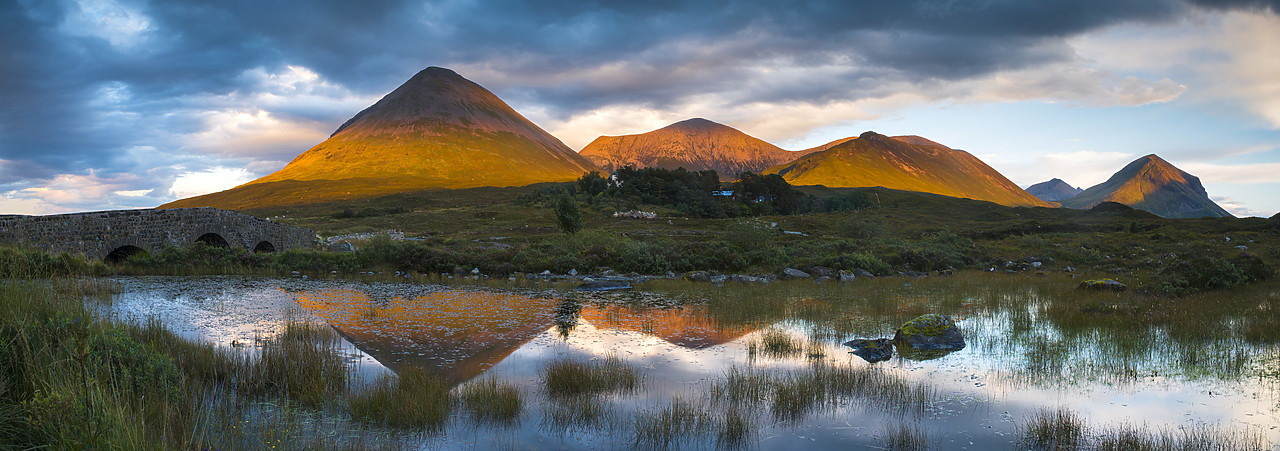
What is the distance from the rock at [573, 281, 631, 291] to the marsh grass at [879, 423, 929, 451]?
14.5m

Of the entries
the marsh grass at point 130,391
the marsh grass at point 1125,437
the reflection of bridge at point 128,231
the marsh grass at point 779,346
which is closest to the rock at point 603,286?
Answer: the marsh grass at point 779,346

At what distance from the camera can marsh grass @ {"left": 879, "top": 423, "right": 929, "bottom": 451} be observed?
6543 millimetres

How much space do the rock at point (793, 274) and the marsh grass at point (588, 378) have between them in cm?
1590

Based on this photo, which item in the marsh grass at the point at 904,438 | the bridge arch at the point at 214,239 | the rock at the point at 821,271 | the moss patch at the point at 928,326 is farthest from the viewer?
the bridge arch at the point at 214,239

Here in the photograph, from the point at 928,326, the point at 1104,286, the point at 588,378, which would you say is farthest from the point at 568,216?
the point at 588,378

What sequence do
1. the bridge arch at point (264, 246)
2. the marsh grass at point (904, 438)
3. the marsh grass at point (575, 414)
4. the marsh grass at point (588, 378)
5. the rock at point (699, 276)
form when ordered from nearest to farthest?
the marsh grass at point (904, 438)
the marsh grass at point (575, 414)
the marsh grass at point (588, 378)
the rock at point (699, 276)
the bridge arch at point (264, 246)

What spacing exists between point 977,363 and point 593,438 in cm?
742

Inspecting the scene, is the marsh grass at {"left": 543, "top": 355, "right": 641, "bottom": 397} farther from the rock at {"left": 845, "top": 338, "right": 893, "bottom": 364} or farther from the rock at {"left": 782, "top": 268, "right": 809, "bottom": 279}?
the rock at {"left": 782, "top": 268, "right": 809, "bottom": 279}

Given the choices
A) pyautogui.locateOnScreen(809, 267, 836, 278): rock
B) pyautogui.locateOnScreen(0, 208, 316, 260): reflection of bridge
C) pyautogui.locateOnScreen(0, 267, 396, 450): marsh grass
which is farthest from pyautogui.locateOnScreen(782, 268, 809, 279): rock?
pyautogui.locateOnScreen(0, 208, 316, 260): reflection of bridge

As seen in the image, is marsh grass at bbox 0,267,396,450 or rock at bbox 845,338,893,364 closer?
marsh grass at bbox 0,267,396,450

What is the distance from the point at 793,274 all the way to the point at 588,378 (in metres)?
17.3

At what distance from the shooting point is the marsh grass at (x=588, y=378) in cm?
853

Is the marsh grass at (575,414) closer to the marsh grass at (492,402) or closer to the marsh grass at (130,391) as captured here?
the marsh grass at (492,402)

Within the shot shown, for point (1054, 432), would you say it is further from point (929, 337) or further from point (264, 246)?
point (264, 246)
